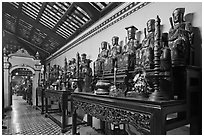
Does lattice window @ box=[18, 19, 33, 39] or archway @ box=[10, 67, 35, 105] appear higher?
lattice window @ box=[18, 19, 33, 39]

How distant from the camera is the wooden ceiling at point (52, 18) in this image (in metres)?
4.61

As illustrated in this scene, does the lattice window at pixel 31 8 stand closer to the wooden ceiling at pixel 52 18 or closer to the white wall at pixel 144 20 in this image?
the wooden ceiling at pixel 52 18

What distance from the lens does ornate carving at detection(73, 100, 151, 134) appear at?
5.64 feet

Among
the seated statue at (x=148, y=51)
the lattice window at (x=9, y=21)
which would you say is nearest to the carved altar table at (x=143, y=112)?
the seated statue at (x=148, y=51)

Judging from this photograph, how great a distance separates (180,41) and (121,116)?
120cm

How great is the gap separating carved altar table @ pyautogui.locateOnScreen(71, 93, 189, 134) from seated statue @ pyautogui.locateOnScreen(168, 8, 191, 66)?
53 centimetres

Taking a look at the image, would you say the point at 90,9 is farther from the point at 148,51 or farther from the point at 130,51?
the point at 148,51

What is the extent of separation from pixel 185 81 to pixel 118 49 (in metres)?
1.80

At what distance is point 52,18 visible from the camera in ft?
21.4

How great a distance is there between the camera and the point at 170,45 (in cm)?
229

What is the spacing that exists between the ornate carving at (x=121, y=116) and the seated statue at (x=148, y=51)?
752mm

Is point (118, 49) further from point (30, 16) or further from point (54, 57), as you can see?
point (54, 57)

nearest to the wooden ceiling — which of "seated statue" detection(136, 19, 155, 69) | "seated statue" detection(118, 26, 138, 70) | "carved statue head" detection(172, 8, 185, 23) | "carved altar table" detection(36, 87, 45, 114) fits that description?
"seated statue" detection(118, 26, 138, 70)

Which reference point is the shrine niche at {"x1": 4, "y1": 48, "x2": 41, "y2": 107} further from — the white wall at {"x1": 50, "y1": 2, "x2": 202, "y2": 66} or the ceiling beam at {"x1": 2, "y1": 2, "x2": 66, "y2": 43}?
the white wall at {"x1": 50, "y1": 2, "x2": 202, "y2": 66}
